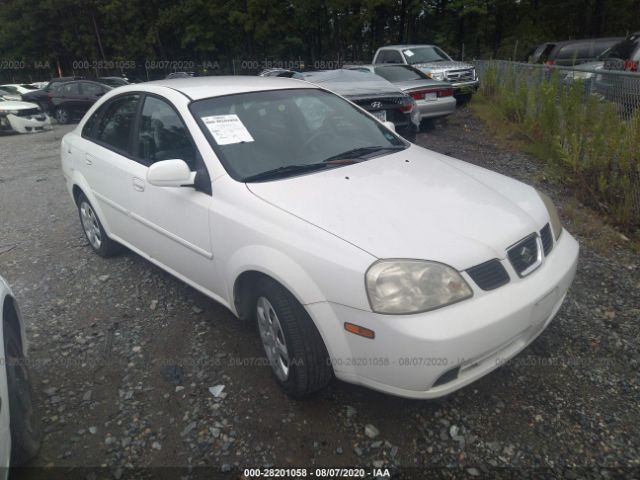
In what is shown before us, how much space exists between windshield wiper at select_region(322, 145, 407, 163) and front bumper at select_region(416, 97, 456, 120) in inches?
249

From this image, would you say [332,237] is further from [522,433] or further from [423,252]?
[522,433]

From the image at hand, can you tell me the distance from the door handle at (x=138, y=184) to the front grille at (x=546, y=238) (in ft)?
8.52

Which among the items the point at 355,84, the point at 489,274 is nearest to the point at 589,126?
the point at 355,84

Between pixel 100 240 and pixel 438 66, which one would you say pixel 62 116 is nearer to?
pixel 438 66

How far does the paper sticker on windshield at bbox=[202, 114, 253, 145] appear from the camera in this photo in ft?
9.74

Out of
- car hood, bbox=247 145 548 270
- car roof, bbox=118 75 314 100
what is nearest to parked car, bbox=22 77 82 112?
car roof, bbox=118 75 314 100

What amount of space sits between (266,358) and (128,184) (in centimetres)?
167

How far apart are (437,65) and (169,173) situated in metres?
11.6

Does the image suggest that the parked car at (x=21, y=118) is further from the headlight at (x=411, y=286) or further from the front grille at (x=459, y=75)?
the headlight at (x=411, y=286)

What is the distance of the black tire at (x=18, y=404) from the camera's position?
6.98 ft

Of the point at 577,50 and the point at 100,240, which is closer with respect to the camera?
the point at 100,240

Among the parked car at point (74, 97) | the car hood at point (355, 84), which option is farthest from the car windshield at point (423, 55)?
the parked car at point (74, 97)

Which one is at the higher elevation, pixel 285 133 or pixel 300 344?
pixel 285 133

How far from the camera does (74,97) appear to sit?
15.7 m
